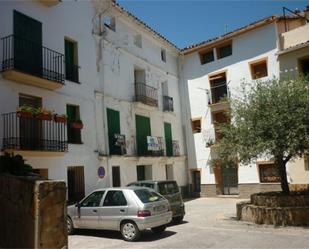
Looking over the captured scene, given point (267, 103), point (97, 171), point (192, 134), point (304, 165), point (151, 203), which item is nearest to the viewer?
point (151, 203)

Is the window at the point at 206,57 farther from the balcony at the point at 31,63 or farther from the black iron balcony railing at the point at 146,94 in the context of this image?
the balcony at the point at 31,63

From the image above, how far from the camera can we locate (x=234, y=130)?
1374cm

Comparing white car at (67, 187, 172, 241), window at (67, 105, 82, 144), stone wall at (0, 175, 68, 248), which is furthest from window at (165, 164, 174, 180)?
stone wall at (0, 175, 68, 248)

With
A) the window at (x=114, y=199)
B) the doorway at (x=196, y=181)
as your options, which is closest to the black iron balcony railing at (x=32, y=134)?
the window at (x=114, y=199)

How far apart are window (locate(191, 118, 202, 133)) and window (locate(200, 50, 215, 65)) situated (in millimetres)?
3943

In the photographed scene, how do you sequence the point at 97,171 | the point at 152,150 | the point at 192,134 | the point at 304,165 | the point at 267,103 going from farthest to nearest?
1. the point at 192,134
2. the point at 152,150
3. the point at 304,165
4. the point at 97,171
5. the point at 267,103

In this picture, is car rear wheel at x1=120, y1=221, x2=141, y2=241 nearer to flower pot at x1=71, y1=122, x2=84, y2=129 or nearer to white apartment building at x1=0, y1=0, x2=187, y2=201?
white apartment building at x1=0, y1=0, x2=187, y2=201

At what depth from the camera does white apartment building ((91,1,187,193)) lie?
61.1 feet

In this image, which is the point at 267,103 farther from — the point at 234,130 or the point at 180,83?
the point at 180,83

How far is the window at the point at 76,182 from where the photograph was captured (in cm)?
1591

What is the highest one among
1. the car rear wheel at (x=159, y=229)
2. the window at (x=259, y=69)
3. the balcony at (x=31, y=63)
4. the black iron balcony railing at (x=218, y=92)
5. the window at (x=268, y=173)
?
the window at (x=259, y=69)

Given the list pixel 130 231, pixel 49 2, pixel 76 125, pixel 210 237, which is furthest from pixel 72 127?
pixel 210 237

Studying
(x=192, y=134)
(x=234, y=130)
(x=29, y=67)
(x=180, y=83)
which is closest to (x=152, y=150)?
(x=192, y=134)

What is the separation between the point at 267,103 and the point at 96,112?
317 inches
